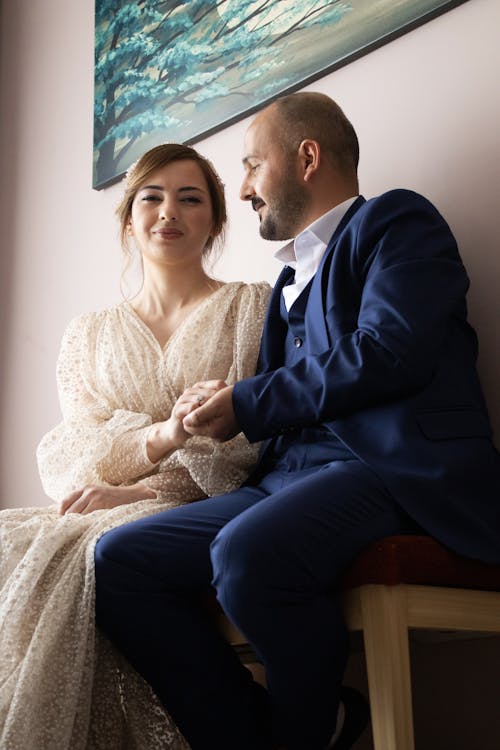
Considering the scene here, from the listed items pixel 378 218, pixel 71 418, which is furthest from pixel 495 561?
pixel 71 418

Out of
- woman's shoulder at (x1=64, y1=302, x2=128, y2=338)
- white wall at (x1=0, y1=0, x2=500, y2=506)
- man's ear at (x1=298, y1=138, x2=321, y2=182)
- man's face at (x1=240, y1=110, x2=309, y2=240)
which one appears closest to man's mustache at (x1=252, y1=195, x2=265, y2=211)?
man's face at (x1=240, y1=110, x2=309, y2=240)

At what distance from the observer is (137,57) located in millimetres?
2666

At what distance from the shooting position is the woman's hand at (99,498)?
66.8 inches

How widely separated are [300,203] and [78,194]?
1.32 m

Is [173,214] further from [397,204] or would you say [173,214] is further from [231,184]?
[397,204]

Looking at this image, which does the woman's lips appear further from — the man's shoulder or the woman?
the man's shoulder

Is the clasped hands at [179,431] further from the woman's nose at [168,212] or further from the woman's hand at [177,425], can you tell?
the woman's nose at [168,212]

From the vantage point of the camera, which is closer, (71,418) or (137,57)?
(71,418)

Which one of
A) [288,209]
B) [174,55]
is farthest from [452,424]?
[174,55]

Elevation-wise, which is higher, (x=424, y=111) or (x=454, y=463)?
(x=424, y=111)

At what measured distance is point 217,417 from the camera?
149cm

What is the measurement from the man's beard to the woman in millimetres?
200

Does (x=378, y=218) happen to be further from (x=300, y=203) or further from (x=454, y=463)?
(x=454, y=463)

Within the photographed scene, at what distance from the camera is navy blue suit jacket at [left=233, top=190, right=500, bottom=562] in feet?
4.40
